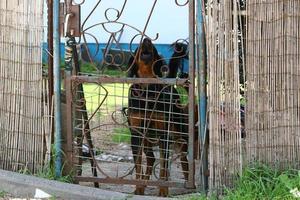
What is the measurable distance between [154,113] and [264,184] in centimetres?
167

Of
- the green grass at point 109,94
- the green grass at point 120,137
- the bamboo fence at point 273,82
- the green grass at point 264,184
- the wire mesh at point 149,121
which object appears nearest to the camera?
the green grass at point 264,184

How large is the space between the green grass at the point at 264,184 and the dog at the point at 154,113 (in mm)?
1110

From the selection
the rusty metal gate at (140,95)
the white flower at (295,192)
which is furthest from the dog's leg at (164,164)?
the white flower at (295,192)

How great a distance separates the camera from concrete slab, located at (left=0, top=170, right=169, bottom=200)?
19.9ft

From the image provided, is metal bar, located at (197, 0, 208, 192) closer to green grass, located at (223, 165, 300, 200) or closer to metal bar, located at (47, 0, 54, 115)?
green grass, located at (223, 165, 300, 200)

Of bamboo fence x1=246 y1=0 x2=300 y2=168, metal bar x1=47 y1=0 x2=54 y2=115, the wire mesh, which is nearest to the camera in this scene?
bamboo fence x1=246 y1=0 x2=300 y2=168

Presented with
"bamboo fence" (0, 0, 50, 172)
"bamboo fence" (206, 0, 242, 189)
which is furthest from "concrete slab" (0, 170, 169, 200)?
"bamboo fence" (206, 0, 242, 189)

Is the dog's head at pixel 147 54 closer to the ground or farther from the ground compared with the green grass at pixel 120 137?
farther from the ground

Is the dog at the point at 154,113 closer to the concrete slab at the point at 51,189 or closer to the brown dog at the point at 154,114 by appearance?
the brown dog at the point at 154,114

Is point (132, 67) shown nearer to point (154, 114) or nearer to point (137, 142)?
point (154, 114)

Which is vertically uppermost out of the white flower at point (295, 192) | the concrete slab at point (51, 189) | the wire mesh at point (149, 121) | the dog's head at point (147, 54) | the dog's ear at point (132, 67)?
the dog's head at point (147, 54)

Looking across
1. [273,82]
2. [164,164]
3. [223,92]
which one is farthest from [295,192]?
[164,164]

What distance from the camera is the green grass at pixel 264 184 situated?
5.47 metres

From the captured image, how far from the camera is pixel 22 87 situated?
6430 mm
